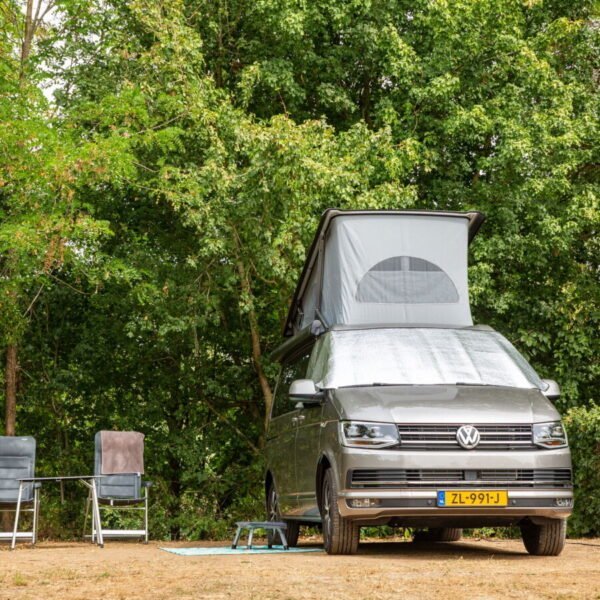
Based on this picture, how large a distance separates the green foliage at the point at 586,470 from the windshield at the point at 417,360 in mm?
4920

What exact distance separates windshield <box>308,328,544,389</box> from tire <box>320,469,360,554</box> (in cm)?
95

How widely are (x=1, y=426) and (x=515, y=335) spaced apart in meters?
9.30

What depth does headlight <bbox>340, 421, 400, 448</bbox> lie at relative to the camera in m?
9.88

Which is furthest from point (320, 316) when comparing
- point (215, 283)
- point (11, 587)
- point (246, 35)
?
point (246, 35)

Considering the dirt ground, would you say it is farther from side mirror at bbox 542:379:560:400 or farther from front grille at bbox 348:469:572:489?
side mirror at bbox 542:379:560:400

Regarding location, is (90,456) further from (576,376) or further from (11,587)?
(11,587)

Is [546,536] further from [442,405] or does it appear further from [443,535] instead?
[443,535]

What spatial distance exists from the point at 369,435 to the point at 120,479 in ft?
23.7

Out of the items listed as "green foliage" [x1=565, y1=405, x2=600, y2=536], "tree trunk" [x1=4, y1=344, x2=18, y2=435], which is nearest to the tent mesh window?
"green foliage" [x1=565, y1=405, x2=600, y2=536]

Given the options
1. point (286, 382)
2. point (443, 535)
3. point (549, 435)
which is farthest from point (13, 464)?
point (549, 435)

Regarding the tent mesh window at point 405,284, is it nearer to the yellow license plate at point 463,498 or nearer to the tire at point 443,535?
the yellow license plate at point 463,498

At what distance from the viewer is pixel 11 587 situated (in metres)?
7.85

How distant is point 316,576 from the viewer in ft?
26.9

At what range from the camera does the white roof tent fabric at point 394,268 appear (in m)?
12.2
